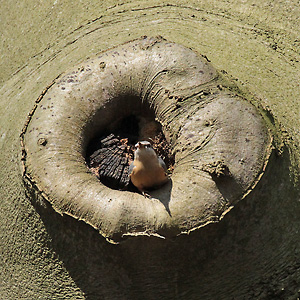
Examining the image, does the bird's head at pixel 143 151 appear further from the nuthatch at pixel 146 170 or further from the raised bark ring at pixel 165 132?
the raised bark ring at pixel 165 132

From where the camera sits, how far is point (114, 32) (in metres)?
2.53

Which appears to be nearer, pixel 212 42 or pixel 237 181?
pixel 237 181

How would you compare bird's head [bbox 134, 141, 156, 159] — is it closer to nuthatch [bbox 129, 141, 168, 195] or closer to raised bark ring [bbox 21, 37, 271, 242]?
nuthatch [bbox 129, 141, 168, 195]

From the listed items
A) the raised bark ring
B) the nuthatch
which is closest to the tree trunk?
the raised bark ring

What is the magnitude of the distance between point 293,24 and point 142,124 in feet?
3.69

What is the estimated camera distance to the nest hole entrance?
1938mm

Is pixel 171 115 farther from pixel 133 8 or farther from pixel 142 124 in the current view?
pixel 133 8

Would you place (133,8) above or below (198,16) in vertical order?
above

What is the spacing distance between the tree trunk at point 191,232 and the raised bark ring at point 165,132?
0.07 metres

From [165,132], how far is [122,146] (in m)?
0.22

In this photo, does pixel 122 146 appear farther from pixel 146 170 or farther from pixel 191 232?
pixel 191 232

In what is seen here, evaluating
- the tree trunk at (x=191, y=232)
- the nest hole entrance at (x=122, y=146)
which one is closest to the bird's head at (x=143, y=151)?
A: the nest hole entrance at (x=122, y=146)

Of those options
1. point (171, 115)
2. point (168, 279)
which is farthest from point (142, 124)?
point (168, 279)

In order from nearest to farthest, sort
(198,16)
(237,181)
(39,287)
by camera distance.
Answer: (237,181) → (39,287) → (198,16)
